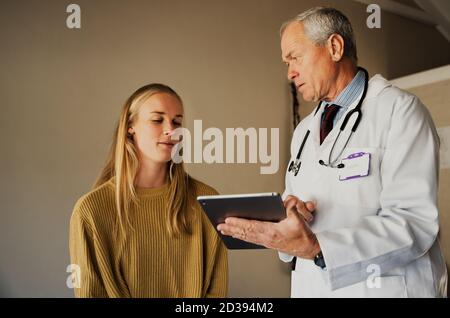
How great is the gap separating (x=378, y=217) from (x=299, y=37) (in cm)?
48

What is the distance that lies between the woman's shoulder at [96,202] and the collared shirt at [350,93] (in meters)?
0.62

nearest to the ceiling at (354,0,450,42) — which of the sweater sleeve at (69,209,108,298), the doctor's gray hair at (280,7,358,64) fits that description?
the doctor's gray hair at (280,7,358,64)

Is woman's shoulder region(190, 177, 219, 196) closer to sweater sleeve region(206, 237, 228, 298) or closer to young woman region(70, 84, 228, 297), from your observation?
young woman region(70, 84, 228, 297)

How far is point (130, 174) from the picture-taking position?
1459 mm

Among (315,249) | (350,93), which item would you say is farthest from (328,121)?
(315,249)

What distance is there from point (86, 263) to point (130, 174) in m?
0.26

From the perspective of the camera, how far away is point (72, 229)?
1397 mm

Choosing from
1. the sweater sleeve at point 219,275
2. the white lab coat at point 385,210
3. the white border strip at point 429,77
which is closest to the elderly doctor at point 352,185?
the white lab coat at point 385,210

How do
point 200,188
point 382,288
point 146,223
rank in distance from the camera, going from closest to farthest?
point 382,288, point 146,223, point 200,188

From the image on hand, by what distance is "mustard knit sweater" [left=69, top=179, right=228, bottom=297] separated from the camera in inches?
53.2

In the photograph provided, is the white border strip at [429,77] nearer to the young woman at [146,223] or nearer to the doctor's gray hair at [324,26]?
the doctor's gray hair at [324,26]

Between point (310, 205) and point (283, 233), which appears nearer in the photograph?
point (283, 233)

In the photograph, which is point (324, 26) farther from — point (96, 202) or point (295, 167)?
point (96, 202)

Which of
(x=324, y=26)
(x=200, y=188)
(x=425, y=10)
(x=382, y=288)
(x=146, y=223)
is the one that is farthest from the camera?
(x=425, y=10)
